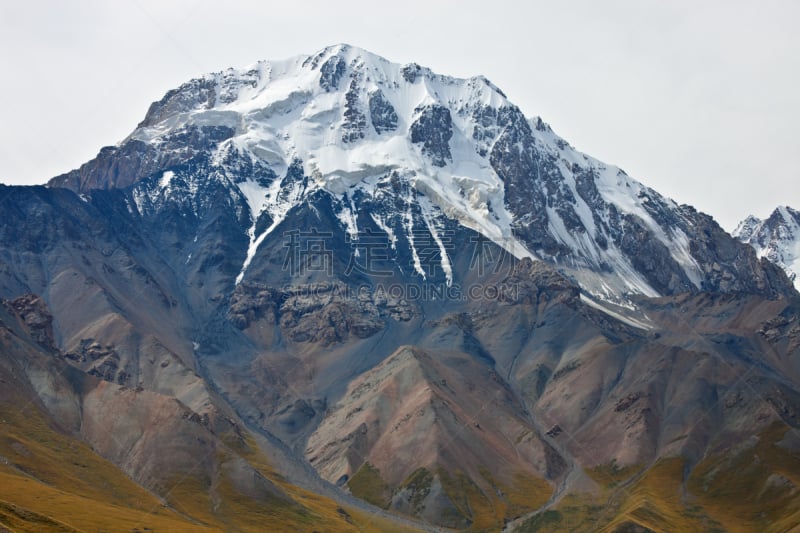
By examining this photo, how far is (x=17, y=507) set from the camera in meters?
198

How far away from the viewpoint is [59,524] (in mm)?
198500

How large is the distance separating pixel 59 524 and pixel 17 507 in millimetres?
8689
